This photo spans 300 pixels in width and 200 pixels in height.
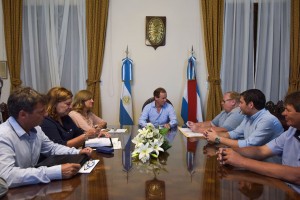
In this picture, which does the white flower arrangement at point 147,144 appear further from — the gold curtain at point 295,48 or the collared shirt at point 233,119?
the gold curtain at point 295,48

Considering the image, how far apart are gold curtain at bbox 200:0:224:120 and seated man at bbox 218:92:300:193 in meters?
2.83

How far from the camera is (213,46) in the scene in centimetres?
502

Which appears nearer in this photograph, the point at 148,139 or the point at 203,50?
the point at 148,139

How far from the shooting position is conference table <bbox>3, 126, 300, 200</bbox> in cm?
147

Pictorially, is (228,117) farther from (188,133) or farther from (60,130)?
(60,130)

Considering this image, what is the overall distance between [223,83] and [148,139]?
3.31 m

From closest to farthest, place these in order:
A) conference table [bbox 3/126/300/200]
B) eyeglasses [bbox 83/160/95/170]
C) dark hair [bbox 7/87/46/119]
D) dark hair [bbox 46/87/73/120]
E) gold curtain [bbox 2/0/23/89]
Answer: conference table [bbox 3/126/300/200] < dark hair [bbox 7/87/46/119] < eyeglasses [bbox 83/160/95/170] < dark hair [bbox 46/87/73/120] < gold curtain [bbox 2/0/23/89]

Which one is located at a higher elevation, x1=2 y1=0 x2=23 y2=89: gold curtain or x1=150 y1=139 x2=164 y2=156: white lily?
x1=2 y1=0 x2=23 y2=89: gold curtain

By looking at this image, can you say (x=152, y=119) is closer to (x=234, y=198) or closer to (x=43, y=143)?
(x=43, y=143)

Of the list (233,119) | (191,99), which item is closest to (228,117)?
(233,119)

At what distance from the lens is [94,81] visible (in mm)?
5016

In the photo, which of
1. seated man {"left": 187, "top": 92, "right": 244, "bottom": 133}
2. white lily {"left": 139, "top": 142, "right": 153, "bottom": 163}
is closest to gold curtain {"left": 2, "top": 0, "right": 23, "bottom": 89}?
seated man {"left": 187, "top": 92, "right": 244, "bottom": 133}

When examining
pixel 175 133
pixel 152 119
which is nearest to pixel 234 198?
pixel 175 133

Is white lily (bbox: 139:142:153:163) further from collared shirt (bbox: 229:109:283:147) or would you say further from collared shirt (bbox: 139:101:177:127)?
collared shirt (bbox: 139:101:177:127)
